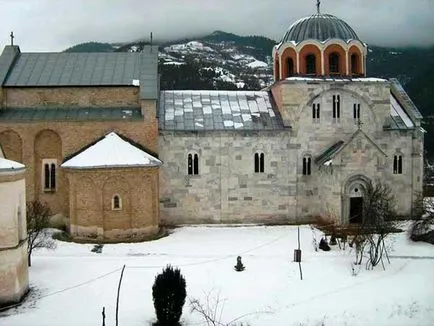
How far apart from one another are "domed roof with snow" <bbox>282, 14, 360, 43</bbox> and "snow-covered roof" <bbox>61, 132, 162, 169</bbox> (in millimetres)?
13945

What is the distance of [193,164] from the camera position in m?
33.8

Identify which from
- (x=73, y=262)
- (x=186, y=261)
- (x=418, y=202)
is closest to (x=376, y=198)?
(x=418, y=202)

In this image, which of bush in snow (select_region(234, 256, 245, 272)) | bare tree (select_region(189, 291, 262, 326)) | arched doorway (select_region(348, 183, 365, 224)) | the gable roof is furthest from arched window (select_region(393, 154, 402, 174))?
bare tree (select_region(189, 291, 262, 326))

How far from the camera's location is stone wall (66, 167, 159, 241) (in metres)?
29.7

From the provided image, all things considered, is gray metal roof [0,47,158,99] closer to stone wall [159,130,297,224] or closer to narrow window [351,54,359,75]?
stone wall [159,130,297,224]

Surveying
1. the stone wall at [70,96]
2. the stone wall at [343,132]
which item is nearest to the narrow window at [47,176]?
the stone wall at [70,96]

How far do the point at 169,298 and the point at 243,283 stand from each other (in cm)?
510

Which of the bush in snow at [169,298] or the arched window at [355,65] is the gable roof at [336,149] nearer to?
the arched window at [355,65]

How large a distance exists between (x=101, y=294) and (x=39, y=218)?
747 centimetres

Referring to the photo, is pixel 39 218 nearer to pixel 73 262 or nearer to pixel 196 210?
pixel 73 262

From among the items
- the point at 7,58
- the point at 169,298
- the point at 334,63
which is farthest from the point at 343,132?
the point at 7,58

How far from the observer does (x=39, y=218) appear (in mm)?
26734

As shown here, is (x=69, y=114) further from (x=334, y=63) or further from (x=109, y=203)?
(x=334, y=63)

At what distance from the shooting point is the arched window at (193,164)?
33.7m
